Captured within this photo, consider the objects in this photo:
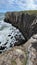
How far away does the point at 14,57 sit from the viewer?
31.4 feet

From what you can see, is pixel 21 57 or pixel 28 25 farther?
pixel 28 25

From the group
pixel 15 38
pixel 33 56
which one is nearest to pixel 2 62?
pixel 33 56

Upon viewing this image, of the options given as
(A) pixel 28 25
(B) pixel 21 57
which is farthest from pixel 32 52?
(A) pixel 28 25

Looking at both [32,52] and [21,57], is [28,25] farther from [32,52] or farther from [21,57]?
[21,57]

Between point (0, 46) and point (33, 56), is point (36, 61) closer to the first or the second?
point (33, 56)

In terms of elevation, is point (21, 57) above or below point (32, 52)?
below

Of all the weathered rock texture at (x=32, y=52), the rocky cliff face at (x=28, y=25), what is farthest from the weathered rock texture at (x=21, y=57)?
the rocky cliff face at (x=28, y=25)

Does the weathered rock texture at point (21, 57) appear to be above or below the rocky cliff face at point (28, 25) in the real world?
above

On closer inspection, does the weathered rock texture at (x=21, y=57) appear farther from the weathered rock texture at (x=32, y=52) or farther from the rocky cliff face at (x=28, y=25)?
the rocky cliff face at (x=28, y=25)

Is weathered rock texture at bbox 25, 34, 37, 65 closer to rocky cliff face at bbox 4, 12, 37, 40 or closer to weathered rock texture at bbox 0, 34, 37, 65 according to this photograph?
weathered rock texture at bbox 0, 34, 37, 65

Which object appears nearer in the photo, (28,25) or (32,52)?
(32,52)

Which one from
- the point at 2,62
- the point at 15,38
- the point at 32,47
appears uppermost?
the point at 32,47

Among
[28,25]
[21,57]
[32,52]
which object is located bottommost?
[28,25]

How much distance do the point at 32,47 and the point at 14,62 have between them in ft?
5.00
